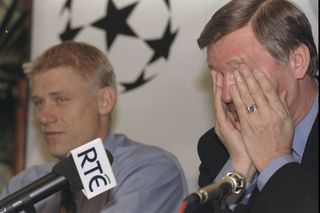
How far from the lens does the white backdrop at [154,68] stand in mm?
1805

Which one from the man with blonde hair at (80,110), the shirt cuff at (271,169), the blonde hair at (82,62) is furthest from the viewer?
the blonde hair at (82,62)

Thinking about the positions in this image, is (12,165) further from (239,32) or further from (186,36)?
(239,32)

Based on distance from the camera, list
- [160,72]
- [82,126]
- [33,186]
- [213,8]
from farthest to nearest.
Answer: [160,72], [82,126], [213,8], [33,186]

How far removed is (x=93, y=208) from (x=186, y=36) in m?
0.56

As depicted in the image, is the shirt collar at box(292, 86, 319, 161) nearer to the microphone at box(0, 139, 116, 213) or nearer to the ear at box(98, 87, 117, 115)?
the microphone at box(0, 139, 116, 213)

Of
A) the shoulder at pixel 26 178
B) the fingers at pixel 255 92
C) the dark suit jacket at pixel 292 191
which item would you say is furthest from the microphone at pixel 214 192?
the shoulder at pixel 26 178

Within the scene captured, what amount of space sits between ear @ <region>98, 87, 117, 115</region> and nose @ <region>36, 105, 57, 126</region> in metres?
0.14

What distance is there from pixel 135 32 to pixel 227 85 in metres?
0.78

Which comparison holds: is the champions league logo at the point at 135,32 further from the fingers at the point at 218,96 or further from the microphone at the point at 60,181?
the microphone at the point at 60,181

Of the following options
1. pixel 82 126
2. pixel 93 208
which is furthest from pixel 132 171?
pixel 82 126

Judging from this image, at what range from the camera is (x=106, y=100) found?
1.89 meters

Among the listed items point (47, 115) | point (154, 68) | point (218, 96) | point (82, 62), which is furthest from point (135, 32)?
point (218, 96)

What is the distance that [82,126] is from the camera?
6.08ft

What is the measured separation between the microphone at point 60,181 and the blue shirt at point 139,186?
2.03 ft
